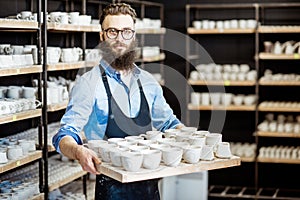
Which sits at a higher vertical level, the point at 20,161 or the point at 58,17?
the point at 58,17

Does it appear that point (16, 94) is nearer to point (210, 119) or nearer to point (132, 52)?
point (132, 52)

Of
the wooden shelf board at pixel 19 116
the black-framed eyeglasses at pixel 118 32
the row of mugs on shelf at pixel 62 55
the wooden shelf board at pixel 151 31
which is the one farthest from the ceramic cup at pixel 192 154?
the wooden shelf board at pixel 151 31

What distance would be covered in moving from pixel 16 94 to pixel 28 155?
404mm

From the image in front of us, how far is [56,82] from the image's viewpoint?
4.63 m

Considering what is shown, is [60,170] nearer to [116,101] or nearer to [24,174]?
[24,174]

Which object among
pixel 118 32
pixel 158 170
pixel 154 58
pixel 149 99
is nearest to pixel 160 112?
pixel 149 99

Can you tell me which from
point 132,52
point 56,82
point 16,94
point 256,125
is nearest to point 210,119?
point 256,125

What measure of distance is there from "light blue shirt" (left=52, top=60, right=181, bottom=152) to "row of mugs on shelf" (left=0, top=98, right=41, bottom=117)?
0.94 metres

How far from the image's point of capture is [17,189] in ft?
12.4

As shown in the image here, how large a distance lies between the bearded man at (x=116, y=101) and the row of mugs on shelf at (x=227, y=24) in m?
3.66

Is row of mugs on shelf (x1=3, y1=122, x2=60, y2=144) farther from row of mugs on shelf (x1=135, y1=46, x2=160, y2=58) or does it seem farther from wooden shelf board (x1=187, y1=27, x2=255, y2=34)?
wooden shelf board (x1=187, y1=27, x2=255, y2=34)

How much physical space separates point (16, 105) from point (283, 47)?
11.4 ft

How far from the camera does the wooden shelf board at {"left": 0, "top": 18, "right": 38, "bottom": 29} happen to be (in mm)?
3426

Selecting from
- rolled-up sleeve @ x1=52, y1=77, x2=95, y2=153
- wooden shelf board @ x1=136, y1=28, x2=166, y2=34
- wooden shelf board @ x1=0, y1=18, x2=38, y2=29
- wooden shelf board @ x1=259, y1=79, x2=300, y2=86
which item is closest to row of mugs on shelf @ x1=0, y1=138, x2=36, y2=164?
wooden shelf board @ x1=0, y1=18, x2=38, y2=29
